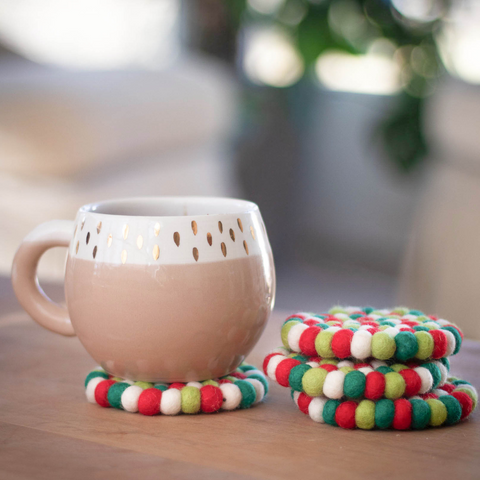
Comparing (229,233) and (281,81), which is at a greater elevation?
(281,81)

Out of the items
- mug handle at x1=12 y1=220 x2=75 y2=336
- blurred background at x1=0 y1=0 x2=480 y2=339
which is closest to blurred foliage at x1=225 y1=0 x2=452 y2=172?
blurred background at x1=0 y1=0 x2=480 y2=339

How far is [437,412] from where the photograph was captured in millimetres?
387

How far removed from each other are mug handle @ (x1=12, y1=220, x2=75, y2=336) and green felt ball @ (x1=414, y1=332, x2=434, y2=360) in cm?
25

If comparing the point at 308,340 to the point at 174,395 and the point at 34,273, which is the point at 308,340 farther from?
the point at 34,273

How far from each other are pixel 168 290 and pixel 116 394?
87 millimetres

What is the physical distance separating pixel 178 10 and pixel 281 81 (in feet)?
1.93

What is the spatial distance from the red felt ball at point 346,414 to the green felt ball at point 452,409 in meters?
0.06

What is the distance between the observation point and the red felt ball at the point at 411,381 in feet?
1.23

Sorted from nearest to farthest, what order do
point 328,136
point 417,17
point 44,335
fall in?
point 44,335 < point 417,17 < point 328,136

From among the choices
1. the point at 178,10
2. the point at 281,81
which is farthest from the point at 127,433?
the point at 178,10

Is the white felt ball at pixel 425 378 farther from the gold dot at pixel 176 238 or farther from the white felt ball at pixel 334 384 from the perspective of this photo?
the gold dot at pixel 176 238

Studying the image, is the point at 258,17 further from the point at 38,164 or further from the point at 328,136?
the point at 38,164

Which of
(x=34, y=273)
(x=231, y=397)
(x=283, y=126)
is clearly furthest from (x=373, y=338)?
(x=283, y=126)

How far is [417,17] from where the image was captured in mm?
1950
